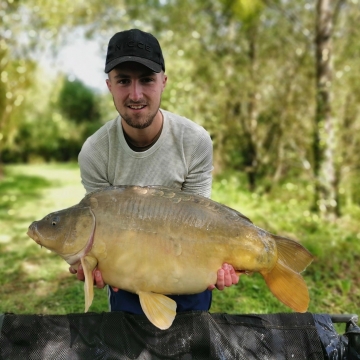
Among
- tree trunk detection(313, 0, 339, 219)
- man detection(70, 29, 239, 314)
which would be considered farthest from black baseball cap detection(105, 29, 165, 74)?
tree trunk detection(313, 0, 339, 219)

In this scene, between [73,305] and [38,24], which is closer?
[73,305]

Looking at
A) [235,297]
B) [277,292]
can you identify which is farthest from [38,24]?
[277,292]

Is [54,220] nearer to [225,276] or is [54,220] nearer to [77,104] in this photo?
[225,276]

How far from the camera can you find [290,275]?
138cm

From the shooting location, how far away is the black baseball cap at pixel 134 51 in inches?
58.9

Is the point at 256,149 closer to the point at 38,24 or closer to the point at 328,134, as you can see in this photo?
the point at 328,134

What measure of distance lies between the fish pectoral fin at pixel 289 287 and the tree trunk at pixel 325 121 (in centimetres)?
310

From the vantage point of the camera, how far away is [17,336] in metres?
1.48

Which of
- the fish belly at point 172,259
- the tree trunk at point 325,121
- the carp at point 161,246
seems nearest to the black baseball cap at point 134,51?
the carp at point 161,246

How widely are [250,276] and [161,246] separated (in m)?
1.48

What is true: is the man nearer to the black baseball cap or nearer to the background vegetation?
the black baseball cap

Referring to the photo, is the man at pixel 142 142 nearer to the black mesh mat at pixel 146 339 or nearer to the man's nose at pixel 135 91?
the man's nose at pixel 135 91

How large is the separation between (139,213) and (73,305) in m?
1.13

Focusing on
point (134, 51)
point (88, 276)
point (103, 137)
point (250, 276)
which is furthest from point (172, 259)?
point (250, 276)
